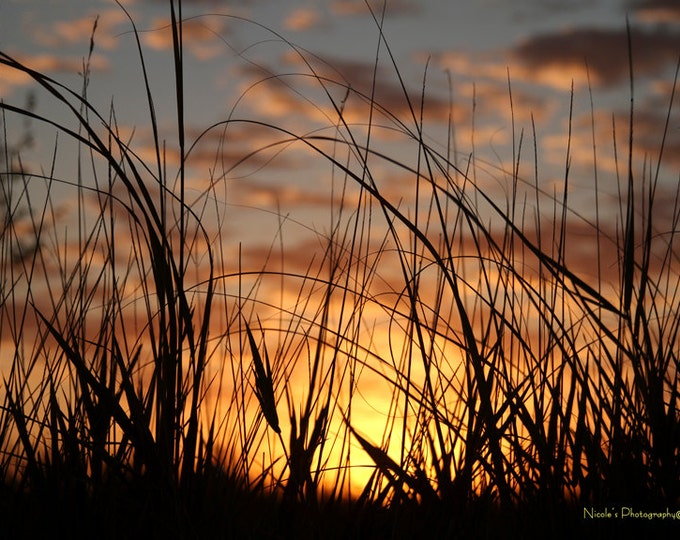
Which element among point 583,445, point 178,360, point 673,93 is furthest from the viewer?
point 673,93

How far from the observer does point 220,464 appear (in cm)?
152

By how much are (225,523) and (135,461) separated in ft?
0.61

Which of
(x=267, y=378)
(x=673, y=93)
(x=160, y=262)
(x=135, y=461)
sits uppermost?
(x=673, y=93)

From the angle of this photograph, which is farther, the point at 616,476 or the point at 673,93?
the point at 673,93

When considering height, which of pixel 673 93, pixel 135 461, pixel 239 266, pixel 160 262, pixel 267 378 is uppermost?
pixel 673 93

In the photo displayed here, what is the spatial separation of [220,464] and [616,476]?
0.69 metres

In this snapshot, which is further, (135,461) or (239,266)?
(239,266)


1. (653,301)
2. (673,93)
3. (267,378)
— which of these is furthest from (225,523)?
(673,93)

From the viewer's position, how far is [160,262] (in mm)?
1319

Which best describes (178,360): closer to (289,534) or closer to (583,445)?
(289,534)

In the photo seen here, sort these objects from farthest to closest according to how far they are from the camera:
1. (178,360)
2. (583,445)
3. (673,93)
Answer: (673,93)
(583,445)
(178,360)

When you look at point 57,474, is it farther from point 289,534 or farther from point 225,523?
point 289,534

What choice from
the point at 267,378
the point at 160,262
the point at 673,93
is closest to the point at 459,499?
the point at 267,378

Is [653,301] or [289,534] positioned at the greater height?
[653,301]
